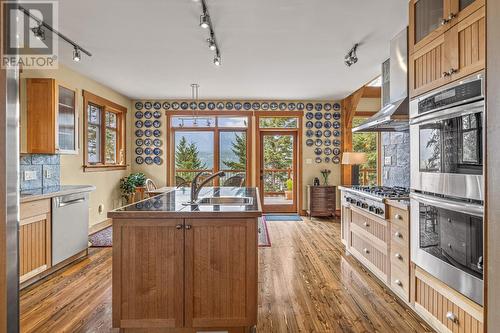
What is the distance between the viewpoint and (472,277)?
170cm

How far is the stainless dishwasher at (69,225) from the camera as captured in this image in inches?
125

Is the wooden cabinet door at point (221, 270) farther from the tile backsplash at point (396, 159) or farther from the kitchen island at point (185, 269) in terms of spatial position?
the tile backsplash at point (396, 159)

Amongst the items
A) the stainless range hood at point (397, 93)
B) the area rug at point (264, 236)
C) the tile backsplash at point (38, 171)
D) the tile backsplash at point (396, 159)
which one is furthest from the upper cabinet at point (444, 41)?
the tile backsplash at point (38, 171)

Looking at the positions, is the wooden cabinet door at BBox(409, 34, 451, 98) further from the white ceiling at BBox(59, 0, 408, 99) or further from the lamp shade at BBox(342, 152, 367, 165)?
the lamp shade at BBox(342, 152, 367, 165)

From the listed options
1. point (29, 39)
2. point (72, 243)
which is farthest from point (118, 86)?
point (72, 243)

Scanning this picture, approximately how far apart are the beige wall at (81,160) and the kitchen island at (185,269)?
7.91 ft

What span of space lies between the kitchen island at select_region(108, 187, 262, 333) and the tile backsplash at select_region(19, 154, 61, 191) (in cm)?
214

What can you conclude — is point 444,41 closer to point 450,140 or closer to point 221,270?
point 450,140

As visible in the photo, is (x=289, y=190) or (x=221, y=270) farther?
(x=289, y=190)

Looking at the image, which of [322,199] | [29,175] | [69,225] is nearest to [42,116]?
[29,175]

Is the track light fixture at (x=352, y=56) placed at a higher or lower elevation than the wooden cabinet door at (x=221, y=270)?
higher

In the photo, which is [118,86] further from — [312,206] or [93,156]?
[312,206]

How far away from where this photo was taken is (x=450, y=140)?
6.20ft

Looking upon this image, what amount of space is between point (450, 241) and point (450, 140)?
25.5 inches
